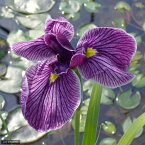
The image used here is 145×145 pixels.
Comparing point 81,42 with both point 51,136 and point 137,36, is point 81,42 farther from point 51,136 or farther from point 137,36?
point 137,36

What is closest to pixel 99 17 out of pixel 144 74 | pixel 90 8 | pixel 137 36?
pixel 90 8

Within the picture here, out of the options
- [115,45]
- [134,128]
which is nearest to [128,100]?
[134,128]

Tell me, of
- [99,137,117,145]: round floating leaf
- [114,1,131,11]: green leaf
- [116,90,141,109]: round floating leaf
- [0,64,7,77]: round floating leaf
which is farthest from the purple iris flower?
[114,1,131,11]: green leaf

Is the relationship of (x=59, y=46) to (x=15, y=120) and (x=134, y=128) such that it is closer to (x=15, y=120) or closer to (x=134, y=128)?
(x=134, y=128)

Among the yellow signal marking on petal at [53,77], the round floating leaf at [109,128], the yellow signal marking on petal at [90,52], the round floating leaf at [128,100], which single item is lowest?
the round floating leaf at [109,128]

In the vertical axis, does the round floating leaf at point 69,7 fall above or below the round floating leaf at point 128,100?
above

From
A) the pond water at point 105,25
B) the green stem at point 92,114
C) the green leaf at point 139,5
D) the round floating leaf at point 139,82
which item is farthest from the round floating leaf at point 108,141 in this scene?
the green leaf at point 139,5

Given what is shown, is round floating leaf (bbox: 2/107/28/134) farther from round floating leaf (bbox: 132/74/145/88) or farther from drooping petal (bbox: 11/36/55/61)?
drooping petal (bbox: 11/36/55/61)

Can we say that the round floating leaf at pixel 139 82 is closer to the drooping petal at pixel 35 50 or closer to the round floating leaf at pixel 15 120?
the round floating leaf at pixel 15 120
